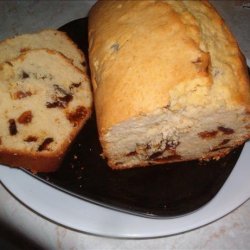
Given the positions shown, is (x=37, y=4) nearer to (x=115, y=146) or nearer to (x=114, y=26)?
(x=114, y=26)

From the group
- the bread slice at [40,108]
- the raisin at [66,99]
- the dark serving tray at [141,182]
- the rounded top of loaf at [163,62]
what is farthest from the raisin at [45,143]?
the rounded top of loaf at [163,62]

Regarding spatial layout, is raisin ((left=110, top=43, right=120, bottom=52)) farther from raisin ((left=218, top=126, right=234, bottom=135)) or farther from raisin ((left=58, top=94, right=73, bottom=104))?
raisin ((left=218, top=126, right=234, bottom=135))

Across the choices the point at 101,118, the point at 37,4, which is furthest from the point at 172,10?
the point at 37,4

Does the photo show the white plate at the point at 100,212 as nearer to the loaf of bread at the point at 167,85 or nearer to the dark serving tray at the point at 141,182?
the dark serving tray at the point at 141,182

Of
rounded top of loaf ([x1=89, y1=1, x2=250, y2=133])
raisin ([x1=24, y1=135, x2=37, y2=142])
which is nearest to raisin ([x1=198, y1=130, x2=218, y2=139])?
rounded top of loaf ([x1=89, y1=1, x2=250, y2=133])

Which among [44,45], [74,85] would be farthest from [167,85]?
[44,45]

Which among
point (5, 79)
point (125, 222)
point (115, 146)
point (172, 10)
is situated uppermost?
point (172, 10)
